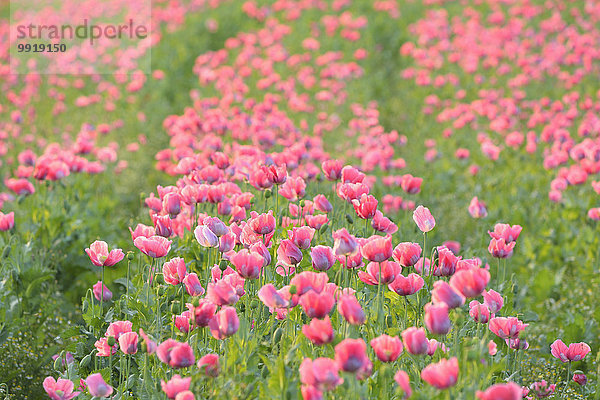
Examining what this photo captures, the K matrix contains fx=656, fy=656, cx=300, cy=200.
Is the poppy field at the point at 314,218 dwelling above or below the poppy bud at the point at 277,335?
below

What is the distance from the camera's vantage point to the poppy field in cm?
246

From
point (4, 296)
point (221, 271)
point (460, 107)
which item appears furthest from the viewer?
point (460, 107)

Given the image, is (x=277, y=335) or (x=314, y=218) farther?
(x=314, y=218)

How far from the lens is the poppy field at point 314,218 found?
96.7 inches

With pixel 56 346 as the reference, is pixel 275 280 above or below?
above

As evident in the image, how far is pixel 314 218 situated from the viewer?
3.33 meters

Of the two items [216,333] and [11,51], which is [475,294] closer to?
[216,333]

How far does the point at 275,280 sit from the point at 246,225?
33 centimetres

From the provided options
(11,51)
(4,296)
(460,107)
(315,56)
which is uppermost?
(4,296)

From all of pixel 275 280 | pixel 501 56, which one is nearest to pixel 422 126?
pixel 501 56

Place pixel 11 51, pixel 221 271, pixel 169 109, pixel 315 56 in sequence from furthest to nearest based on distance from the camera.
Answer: pixel 11 51
pixel 315 56
pixel 169 109
pixel 221 271

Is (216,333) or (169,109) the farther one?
(169,109)

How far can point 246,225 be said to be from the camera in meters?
3.06

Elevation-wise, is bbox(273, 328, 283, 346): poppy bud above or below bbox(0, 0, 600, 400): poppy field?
above
